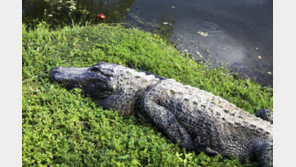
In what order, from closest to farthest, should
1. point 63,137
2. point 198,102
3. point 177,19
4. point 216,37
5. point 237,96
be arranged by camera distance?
1. point 63,137
2. point 198,102
3. point 237,96
4. point 216,37
5. point 177,19

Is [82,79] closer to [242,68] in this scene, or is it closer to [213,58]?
[213,58]

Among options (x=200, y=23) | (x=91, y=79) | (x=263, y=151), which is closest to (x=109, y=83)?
(x=91, y=79)

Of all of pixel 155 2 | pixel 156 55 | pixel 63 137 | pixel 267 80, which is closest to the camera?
pixel 63 137

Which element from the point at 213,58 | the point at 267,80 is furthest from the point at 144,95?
the point at 267,80

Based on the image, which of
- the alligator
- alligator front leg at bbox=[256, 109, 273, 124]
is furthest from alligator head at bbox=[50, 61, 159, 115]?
alligator front leg at bbox=[256, 109, 273, 124]

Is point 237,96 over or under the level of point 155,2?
under

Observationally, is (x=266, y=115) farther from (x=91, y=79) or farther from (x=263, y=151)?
(x=91, y=79)

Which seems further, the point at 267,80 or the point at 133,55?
the point at 267,80
